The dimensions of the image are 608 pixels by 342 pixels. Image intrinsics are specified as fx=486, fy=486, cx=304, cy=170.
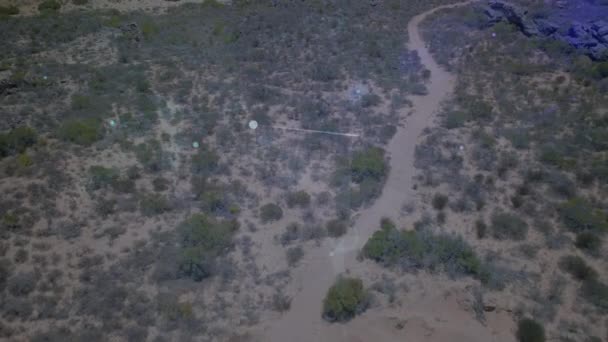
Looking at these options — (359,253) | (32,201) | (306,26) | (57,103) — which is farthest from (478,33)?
(32,201)

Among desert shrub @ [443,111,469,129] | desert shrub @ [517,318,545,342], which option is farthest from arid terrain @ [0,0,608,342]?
desert shrub @ [443,111,469,129]

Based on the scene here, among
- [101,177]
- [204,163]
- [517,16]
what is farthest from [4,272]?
[517,16]

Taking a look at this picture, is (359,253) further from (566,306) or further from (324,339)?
(566,306)

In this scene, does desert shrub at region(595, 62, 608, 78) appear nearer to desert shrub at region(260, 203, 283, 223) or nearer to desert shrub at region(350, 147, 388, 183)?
desert shrub at region(350, 147, 388, 183)

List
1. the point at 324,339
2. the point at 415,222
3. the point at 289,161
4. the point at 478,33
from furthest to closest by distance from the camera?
the point at 478,33, the point at 289,161, the point at 415,222, the point at 324,339

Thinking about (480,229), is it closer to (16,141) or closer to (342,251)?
(342,251)
